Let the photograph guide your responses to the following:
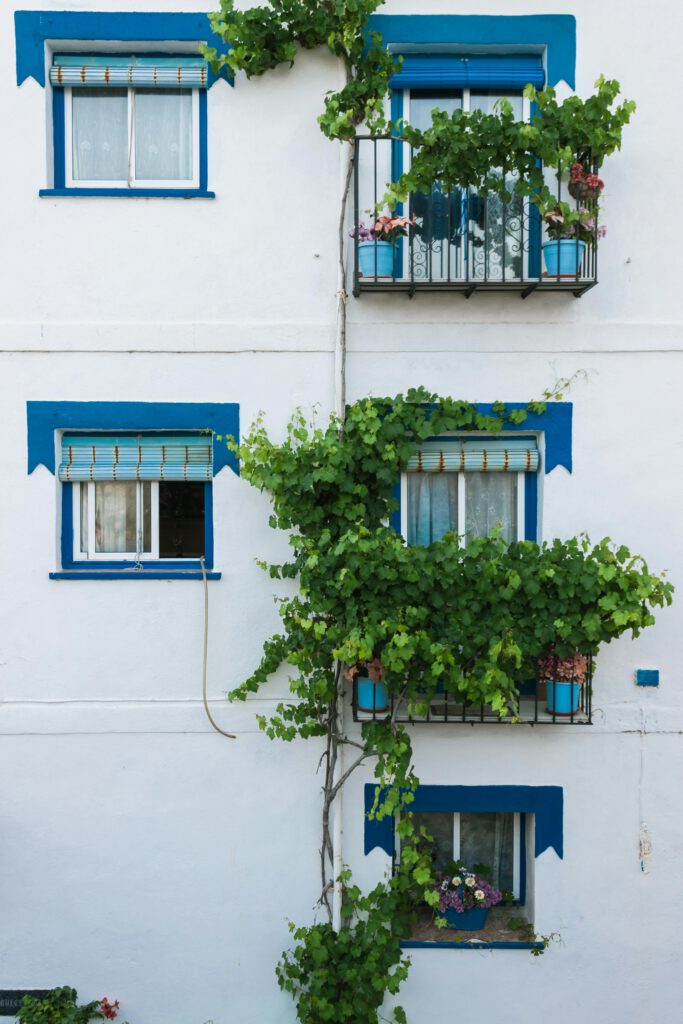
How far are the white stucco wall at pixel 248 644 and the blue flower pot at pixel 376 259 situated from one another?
0.95 ft

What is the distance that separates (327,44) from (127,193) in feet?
5.66

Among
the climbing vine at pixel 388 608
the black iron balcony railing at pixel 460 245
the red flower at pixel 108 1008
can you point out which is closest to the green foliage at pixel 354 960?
the climbing vine at pixel 388 608

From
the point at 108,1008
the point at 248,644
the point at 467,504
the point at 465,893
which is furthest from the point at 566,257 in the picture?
the point at 108,1008

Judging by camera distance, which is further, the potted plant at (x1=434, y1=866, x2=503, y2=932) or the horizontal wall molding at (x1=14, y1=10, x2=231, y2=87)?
the potted plant at (x1=434, y1=866, x2=503, y2=932)

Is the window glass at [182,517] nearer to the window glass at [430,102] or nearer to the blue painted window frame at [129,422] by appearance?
the blue painted window frame at [129,422]

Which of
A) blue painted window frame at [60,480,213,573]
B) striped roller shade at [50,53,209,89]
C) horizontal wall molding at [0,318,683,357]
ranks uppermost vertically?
striped roller shade at [50,53,209,89]

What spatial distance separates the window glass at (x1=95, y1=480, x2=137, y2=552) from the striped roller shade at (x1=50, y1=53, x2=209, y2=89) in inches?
115

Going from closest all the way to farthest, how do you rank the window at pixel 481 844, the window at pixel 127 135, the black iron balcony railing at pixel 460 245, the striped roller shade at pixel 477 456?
the black iron balcony railing at pixel 460 245
the striped roller shade at pixel 477 456
the window at pixel 127 135
the window at pixel 481 844

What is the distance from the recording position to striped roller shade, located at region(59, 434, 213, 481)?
18.9 ft

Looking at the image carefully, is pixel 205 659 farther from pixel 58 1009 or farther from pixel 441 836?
pixel 58 1009

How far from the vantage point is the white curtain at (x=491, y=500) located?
589cm

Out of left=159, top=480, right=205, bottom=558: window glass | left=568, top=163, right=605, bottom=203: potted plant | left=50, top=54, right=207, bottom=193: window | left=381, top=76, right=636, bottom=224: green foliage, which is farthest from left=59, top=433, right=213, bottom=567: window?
left=568, top=163, right=605, bottom=203: potted plant

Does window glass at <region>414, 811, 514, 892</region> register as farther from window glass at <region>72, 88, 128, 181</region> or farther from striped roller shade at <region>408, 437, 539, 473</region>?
window glass at <region>72, 88, 128, 181</region>

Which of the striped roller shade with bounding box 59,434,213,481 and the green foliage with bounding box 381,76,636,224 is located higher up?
the green foliage with bounding box 381,76,636,224
